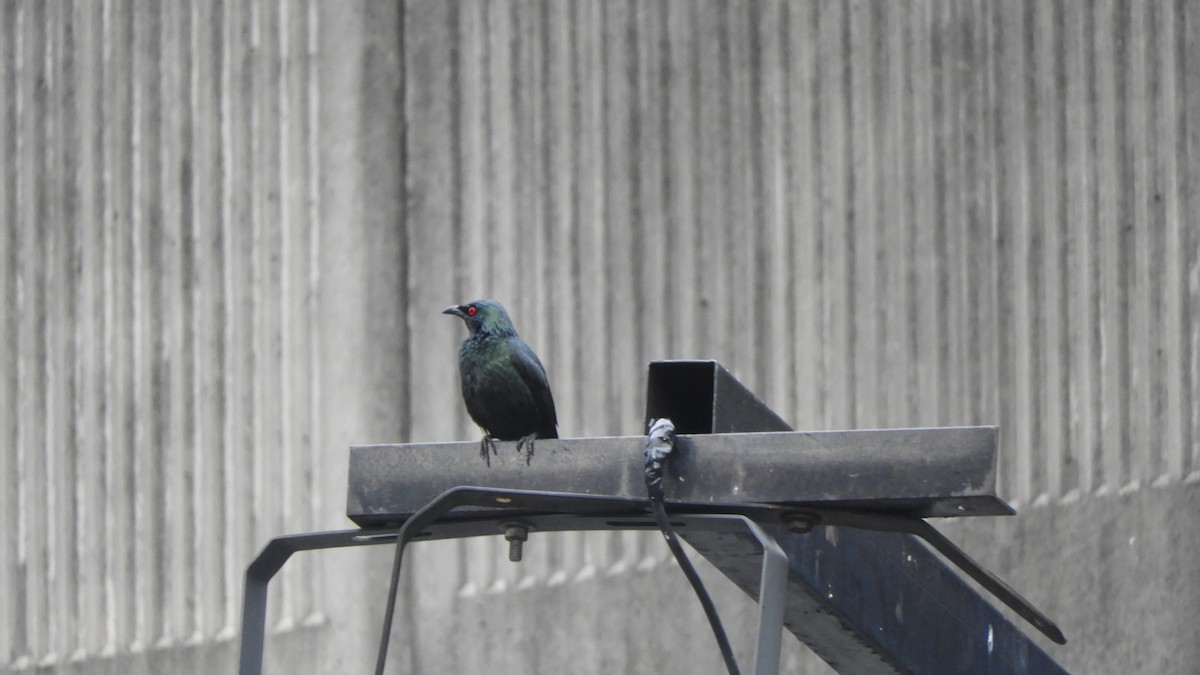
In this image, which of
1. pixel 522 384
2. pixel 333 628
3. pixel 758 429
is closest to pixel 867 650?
pixel 758 429

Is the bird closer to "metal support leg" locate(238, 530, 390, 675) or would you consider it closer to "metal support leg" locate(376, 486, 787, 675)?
"metal support leg" locate(238, 530, 390, 675)

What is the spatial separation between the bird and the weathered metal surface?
2194mm

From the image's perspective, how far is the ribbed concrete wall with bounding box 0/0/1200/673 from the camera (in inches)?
239

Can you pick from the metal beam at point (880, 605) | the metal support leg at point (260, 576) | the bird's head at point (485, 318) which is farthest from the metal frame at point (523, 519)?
the bird's head at point (485, 318)

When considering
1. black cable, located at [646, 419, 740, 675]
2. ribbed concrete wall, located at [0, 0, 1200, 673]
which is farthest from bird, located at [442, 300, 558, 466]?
black cable, located at [646, 419, 740, 675]

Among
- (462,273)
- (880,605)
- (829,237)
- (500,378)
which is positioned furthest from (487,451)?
(829,237)

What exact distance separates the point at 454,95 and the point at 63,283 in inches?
59.7

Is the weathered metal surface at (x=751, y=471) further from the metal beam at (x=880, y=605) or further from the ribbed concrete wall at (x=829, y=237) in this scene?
the ribbed concrete wall at (x=829, y=237)

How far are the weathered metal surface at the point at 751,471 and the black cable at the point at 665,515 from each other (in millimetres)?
31

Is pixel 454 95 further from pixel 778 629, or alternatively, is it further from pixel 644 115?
pixel 778 629

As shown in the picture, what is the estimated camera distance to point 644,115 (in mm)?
6418

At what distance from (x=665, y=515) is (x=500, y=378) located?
2513 millimetres

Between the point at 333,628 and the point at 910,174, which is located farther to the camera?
the point at 910,174

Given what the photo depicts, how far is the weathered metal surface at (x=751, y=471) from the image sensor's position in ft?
6.97
